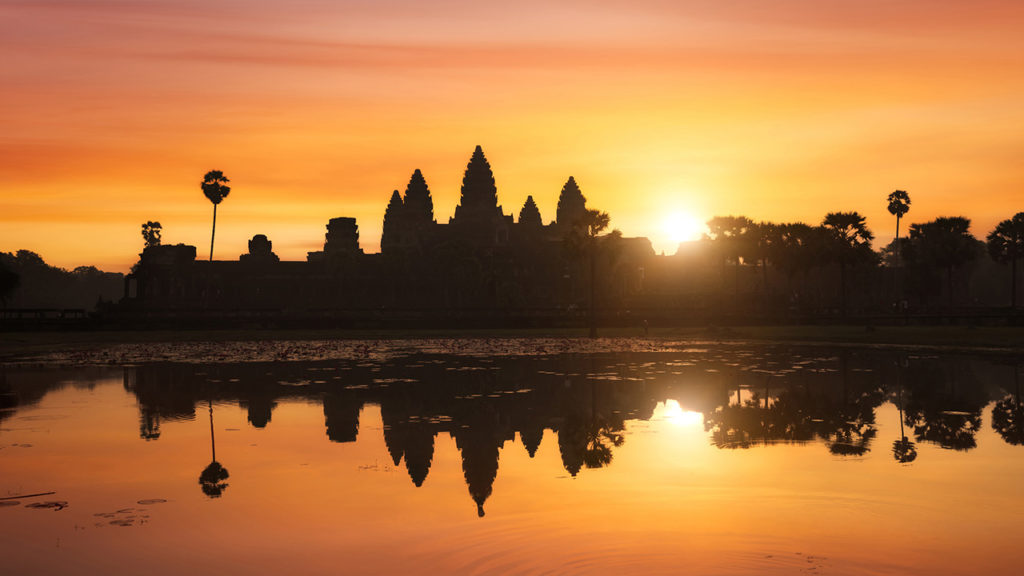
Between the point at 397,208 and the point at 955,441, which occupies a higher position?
the point at 397,208

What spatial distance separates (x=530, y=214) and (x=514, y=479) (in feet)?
398

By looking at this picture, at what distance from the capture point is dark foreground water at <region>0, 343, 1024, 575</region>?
994 cm

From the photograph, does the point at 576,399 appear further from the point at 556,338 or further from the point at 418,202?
the point at 418,202

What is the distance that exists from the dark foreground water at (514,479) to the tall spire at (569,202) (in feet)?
340

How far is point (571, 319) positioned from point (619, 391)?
45.2 metres

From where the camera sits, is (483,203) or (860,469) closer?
(860,469)

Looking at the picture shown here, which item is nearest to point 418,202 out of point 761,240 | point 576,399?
point 761,240

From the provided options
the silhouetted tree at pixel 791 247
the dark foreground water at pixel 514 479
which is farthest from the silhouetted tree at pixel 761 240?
the dark foreground water at pixel 514 479

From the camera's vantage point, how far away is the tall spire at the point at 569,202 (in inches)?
5108

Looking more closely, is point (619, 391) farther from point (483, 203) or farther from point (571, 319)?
point (483, 203)

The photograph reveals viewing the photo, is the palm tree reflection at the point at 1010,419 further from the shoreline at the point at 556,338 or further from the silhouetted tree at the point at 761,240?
the silhouetted tree at the point at 761,240

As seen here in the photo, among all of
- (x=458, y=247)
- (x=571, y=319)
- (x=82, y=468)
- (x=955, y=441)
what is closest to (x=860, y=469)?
(x=955, y=441)

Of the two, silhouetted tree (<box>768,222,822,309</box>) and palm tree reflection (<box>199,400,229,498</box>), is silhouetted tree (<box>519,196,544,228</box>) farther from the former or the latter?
palm tree reflection (<box>199,400,229,498</box>)

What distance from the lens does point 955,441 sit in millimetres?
16859
